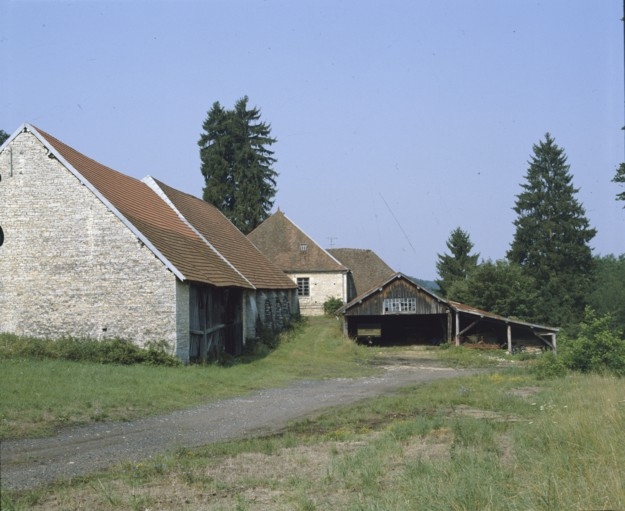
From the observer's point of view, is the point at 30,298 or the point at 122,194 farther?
the point at 122,194

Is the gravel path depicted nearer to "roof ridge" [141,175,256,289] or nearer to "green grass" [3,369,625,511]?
"green grass" [3,369,625,511]

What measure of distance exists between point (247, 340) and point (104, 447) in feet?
64.4

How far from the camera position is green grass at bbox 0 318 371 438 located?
1351 centimetres

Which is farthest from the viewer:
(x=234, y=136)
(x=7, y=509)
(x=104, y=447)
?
(x=234, y=136)

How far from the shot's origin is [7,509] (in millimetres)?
7336

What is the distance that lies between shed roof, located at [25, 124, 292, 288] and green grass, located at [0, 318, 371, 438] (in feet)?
11.5

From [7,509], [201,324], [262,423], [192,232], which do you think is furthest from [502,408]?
[192,232]

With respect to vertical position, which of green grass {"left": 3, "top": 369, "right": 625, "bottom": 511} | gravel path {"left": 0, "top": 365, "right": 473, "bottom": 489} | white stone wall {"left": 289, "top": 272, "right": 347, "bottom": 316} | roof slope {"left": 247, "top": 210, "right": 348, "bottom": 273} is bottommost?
gravel path {"left": 0, "top": 365, "right": 473, "bottom": 489}

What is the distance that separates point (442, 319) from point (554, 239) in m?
23.0

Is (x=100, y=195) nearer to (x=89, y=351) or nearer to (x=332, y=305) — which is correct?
(x=89, y=351)

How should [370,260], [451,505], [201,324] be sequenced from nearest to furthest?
[451,505]
[201,324]
[370,260]

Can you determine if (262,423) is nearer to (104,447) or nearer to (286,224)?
(104,447)

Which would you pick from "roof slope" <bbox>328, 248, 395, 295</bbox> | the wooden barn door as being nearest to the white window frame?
the wooden barn door

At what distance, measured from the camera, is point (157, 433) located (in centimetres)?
1259
